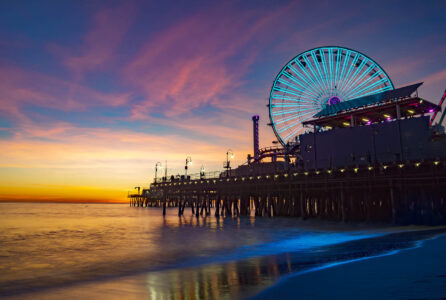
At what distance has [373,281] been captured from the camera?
9406 mm

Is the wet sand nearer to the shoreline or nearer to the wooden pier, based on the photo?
the shoreline

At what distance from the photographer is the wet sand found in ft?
26.6

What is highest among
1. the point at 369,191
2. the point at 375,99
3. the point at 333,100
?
the point at 333,100

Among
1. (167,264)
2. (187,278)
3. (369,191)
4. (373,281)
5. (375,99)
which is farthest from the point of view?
(375,99)

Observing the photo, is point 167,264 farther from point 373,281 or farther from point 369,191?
point 369,191

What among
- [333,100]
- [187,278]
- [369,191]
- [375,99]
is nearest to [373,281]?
[187,278]

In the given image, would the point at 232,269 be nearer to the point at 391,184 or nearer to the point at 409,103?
the point at 391,184

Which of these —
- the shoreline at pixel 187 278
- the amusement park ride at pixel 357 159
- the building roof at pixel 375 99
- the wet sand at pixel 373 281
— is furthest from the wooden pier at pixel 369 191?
the wet sand at pixel 373 281

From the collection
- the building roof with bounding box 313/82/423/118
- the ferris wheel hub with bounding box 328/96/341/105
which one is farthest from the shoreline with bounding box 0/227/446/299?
the ferris wheel hub with bounding box 328/96/341/105

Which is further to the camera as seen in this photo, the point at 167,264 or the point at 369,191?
the point at 369,191

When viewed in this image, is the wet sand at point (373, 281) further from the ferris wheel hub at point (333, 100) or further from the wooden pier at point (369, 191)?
the ferris wheel hub at point (333, 100)

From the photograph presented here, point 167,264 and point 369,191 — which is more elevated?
point 369,191

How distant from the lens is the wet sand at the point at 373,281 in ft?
26.6

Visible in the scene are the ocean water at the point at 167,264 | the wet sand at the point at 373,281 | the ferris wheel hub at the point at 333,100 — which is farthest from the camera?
the ferris wheel hub at the point at 333,100
